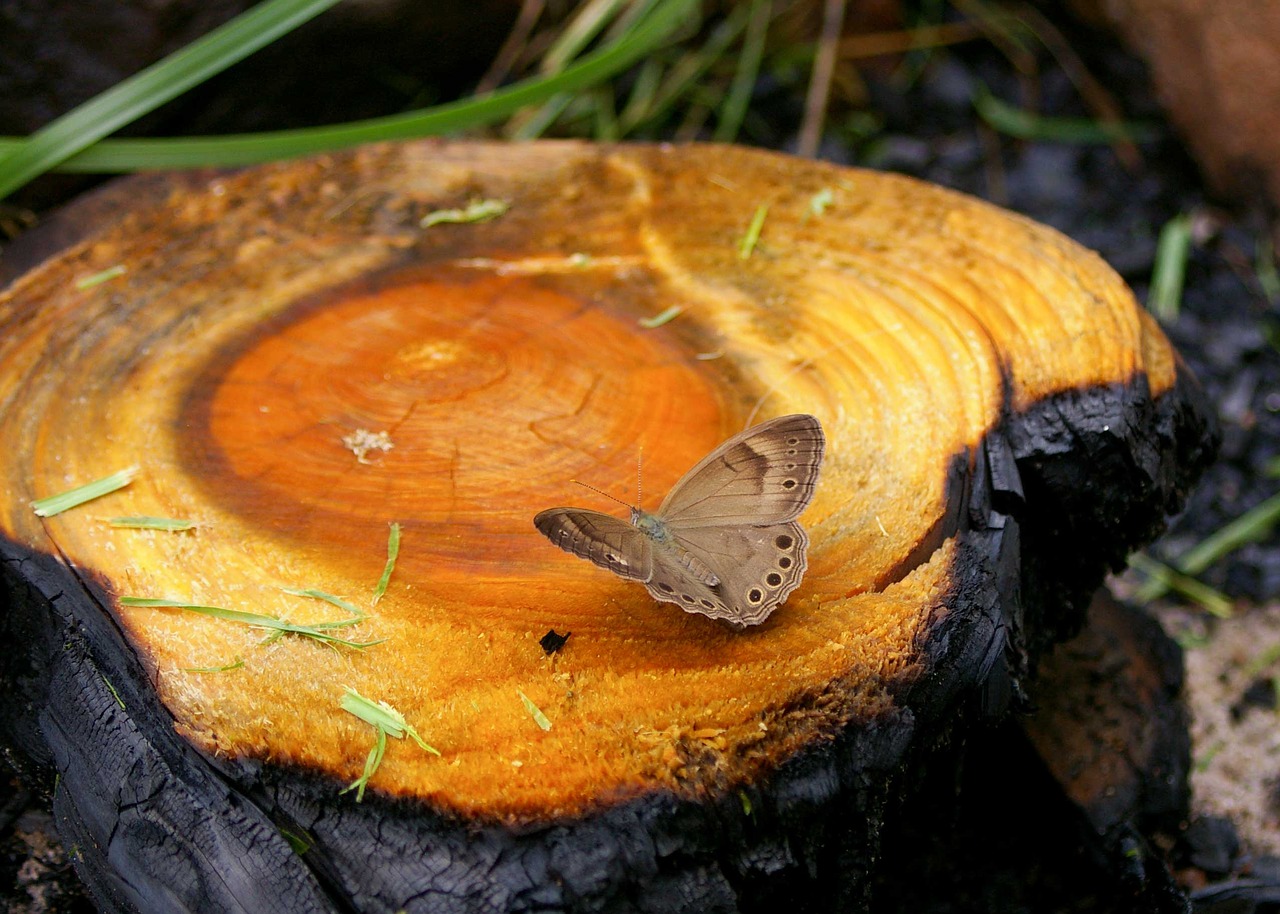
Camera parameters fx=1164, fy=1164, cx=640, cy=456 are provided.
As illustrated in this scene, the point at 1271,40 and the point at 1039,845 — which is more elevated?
the point at 1271,40

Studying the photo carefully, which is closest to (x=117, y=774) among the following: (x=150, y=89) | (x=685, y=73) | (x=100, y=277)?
(x=100, y=277)

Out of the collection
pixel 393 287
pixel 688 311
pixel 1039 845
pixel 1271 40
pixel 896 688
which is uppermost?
pixel 393 287

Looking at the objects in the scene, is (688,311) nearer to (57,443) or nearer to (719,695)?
(719,695)

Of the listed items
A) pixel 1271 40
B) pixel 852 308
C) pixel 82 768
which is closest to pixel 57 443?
pixel 82 768

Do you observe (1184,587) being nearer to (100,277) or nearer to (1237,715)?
(1237,715)

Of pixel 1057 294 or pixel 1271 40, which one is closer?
pixel 1057 294
